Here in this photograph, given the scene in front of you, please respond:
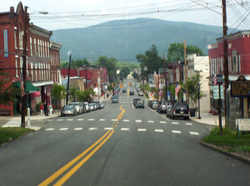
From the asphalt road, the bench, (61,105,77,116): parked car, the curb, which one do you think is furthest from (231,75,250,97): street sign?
the bench

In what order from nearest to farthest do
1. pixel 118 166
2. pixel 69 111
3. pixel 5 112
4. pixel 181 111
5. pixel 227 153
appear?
pixel 118 166 < pixel 227 153 < pixel 181 111 < pixel 5 112 < pixel 69 111

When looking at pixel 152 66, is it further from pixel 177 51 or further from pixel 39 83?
pixel 39 83

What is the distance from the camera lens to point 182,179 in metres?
8.49

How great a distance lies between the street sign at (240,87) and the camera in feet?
52.1

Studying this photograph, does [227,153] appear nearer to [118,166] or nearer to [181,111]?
[118,166]

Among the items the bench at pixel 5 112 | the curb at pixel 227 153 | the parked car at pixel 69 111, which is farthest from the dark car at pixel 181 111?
the bench at pixel 5 112

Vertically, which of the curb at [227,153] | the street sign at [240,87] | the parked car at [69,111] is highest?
the street sign at [240,87]

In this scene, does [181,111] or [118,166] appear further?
[181,111]

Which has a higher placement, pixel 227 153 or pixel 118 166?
pixel 118 166

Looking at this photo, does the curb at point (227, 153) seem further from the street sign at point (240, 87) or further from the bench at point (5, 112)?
the bench at point (5, 112)

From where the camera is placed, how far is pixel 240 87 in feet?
52.2

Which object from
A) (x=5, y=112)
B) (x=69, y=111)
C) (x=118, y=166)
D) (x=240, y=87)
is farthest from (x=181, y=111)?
(x=118, y=166)

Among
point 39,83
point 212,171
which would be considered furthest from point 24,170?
point 39,83

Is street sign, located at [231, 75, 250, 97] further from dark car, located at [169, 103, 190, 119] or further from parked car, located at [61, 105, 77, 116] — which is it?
parked car, located at [61, 105, 77, 116]
